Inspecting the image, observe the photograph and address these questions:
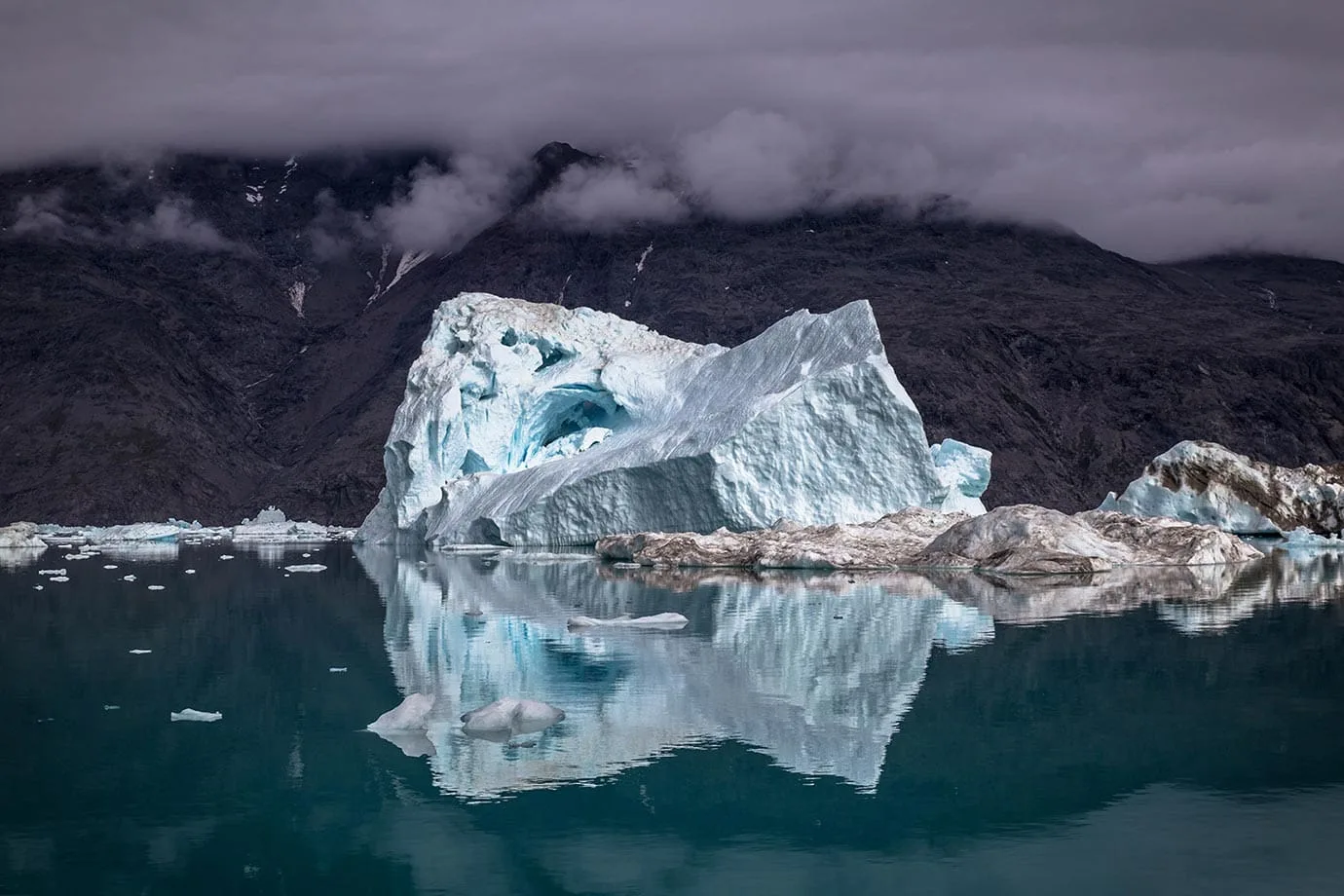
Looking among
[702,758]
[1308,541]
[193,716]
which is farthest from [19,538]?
[702,758]

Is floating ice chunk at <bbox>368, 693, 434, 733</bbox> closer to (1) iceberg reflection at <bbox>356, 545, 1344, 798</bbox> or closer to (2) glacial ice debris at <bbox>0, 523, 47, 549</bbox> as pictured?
(1) iceberg reflection at <bbox>356, 545, 1344, 798</bbox>

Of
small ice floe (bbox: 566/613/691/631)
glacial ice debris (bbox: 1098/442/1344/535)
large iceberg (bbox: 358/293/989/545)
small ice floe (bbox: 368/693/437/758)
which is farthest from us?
glacial ice debris (bbox: 1098/442/1344/535)

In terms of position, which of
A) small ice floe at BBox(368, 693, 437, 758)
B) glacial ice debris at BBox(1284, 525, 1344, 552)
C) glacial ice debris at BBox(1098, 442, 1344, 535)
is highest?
small ice floe at BBox(368, 693, 437, 758)

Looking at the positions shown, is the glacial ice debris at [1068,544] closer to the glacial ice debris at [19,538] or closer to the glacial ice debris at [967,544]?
the glacial ice debris at [967,544]

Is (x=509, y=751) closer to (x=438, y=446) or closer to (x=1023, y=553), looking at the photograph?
(x=1023, y=553)

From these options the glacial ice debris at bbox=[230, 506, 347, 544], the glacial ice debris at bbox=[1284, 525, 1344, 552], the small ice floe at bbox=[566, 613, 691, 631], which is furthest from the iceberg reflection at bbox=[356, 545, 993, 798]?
the glacial ice debris at bbox=[230, 506, 347, 544]

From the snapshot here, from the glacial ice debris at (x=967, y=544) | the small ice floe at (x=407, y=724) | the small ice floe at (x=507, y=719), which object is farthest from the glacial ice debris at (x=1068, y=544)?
the small ice floe at (x=407, y=724)
